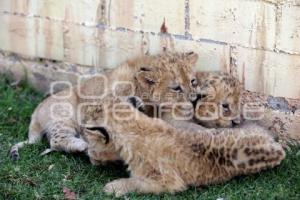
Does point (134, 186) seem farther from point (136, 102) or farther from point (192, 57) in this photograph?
point (192, 57)

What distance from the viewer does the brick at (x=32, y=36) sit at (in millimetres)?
8414

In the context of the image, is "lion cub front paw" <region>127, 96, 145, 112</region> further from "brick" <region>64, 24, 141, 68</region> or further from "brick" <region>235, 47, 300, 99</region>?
"brick" <region>64, 24, 141, 68</region>

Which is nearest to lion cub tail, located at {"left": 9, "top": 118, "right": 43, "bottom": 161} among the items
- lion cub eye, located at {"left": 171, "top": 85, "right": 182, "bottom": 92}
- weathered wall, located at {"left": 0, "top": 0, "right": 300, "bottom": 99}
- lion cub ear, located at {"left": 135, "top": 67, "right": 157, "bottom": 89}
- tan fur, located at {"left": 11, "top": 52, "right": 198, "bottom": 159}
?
tan fur, located at {"left": 11, "top": 52, "right": 198, "bottom": 159}

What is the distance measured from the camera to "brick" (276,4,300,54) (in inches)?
273

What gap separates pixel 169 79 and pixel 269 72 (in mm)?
875

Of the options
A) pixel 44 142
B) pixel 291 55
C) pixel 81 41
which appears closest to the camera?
pixel 291 55

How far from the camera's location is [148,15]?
771cm

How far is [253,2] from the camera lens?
7105 mm

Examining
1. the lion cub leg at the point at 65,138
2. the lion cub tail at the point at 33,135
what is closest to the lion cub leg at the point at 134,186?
the lion cub leg at the point at 65,138

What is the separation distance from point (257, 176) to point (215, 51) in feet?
A: 4.23

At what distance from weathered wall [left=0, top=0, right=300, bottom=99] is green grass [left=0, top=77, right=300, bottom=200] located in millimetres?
860

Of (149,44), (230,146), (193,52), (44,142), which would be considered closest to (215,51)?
(193,52)

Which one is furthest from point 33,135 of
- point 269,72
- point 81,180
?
point 269,72

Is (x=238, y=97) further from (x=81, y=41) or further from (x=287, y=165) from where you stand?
(x=81, y=41)
